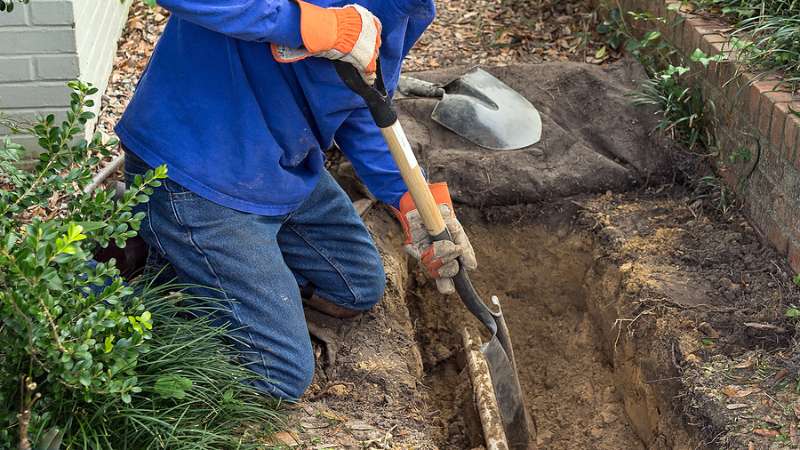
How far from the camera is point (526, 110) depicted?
442cm

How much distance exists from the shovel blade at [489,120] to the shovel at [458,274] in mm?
1126

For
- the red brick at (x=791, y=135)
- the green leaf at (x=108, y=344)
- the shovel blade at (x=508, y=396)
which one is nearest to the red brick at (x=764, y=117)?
the red brick at (x=791, y=135)

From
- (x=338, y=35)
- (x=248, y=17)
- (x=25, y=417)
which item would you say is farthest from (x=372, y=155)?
(x=25, y=417)

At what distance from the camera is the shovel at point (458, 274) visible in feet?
8.81

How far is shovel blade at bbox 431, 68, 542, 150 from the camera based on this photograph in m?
4.34

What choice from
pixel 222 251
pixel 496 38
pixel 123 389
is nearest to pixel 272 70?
pixel 222 251

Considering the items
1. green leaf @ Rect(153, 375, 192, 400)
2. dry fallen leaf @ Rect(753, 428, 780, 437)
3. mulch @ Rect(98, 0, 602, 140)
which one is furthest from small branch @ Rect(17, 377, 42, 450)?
mulch @ Rect(98, 0, 602, 140)

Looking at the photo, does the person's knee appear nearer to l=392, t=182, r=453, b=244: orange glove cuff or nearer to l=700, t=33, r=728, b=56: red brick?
l=392, t=182, r=453, b=244: orange glove cuff

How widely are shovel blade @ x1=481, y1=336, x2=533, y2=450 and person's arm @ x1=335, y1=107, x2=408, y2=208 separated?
2.14 ft

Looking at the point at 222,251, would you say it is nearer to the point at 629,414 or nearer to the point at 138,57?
the point at 629,414

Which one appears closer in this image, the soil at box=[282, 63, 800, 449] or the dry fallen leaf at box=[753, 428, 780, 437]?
the dry fallen leaf at box=[753, 428, 780, 437]

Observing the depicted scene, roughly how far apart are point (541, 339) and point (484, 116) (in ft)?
3.57

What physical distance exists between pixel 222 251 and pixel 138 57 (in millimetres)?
2226

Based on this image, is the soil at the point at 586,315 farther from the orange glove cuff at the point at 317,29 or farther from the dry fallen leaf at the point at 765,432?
the orange glove cuff at the point at 317,29
